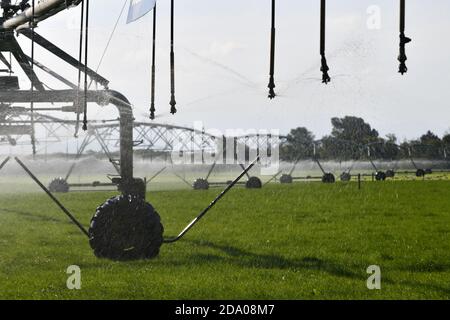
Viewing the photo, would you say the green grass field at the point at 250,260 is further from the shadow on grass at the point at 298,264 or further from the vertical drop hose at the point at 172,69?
the vertical drop hose at the point at 172,69

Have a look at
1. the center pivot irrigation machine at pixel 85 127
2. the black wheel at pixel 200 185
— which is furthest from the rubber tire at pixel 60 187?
the center pivot irrigation machine at pixel 85 127

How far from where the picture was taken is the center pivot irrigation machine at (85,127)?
12.2 meters

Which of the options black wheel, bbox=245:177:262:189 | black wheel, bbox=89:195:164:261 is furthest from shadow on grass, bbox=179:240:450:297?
black wheel, bbox=245:177:262:189

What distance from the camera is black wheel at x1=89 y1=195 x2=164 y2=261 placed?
479 inches

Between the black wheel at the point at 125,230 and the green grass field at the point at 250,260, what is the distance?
0.25m

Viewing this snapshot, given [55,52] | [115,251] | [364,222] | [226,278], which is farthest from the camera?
[364,222]

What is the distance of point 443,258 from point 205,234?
6253 millimetres

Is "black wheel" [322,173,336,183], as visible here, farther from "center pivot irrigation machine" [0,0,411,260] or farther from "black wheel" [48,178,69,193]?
"center pivot irrigation machine" [0,0,411,260]

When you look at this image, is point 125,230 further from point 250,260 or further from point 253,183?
point 253,183

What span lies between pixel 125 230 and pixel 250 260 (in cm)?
240

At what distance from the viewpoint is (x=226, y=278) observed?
431 inches

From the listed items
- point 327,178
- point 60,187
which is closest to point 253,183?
point 60,187

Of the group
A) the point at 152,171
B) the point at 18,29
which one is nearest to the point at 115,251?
the point at 18,29
